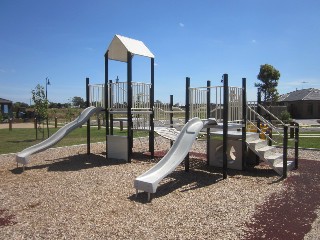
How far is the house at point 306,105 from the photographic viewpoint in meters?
41.2

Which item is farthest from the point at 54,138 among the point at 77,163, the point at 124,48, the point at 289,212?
the point at 289,212

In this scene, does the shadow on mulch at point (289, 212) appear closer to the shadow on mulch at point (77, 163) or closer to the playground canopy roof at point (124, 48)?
the shadow on mulch at point (77, 163)

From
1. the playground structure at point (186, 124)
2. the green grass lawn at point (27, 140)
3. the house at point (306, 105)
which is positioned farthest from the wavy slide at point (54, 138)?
the house at point (306, 105)

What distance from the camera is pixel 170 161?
7176mm

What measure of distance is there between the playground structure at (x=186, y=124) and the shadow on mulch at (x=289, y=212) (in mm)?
941

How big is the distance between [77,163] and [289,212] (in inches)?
275

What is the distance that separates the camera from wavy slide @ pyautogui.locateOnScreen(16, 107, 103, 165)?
9203mm

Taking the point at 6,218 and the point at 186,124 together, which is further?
the point at 186,124

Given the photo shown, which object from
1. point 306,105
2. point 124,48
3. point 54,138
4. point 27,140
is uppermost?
point 124,48

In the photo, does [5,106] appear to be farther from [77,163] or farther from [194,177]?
[194,177]

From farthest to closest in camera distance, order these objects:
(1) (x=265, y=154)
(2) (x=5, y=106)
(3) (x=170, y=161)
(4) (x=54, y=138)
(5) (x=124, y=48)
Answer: (2) (x=5, y=106) → (5) (x=124, y=48) → (4) (x=54, y=138) → (1) (x=265, y=154) → (3) (x=170, y=161)

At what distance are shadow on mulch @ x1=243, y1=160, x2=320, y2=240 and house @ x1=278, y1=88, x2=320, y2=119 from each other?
37244mm

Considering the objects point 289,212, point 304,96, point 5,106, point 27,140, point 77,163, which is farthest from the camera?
point 5,106

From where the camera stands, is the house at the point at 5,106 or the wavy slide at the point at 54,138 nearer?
the wavy slide at the point at 54,138
